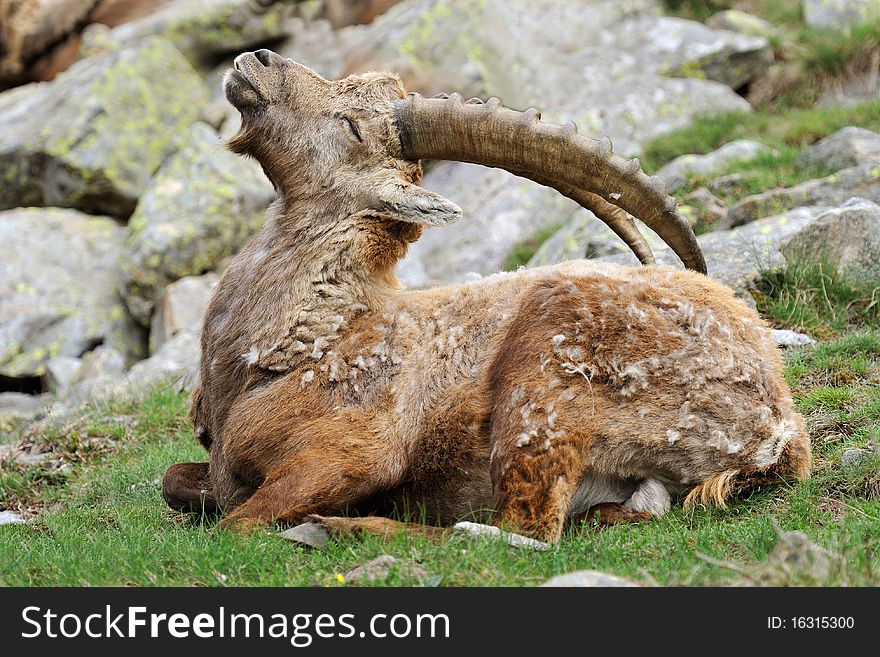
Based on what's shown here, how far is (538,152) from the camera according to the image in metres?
6.50

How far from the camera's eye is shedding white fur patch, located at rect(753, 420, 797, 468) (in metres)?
5.91

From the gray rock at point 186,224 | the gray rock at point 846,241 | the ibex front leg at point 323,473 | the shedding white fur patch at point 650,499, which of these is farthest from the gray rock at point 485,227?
the shedding white fur patch at point 650,499

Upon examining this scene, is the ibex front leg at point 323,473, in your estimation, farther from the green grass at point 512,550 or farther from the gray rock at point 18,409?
the gray rock at point 18,409

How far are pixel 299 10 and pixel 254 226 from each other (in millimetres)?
Answer: 6580

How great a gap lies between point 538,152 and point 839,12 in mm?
12849

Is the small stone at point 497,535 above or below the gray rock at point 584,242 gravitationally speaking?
below

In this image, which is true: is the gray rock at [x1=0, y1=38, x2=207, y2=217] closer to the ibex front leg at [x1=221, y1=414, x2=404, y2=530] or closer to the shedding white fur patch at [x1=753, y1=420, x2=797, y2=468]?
the ibex front leg at [x1=221, y1=414, x2=404, y2=530]

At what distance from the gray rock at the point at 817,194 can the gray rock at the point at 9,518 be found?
710 centimetres

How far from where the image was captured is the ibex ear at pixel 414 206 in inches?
251

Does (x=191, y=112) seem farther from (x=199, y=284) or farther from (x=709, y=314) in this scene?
(x=709, y=314)

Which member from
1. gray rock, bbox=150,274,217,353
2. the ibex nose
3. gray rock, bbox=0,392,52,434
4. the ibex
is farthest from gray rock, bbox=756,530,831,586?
gray rock, bbox=150,274,217,353

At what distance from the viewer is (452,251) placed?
1470cm

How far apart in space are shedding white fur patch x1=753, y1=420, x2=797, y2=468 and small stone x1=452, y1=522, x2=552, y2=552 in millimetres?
1357
